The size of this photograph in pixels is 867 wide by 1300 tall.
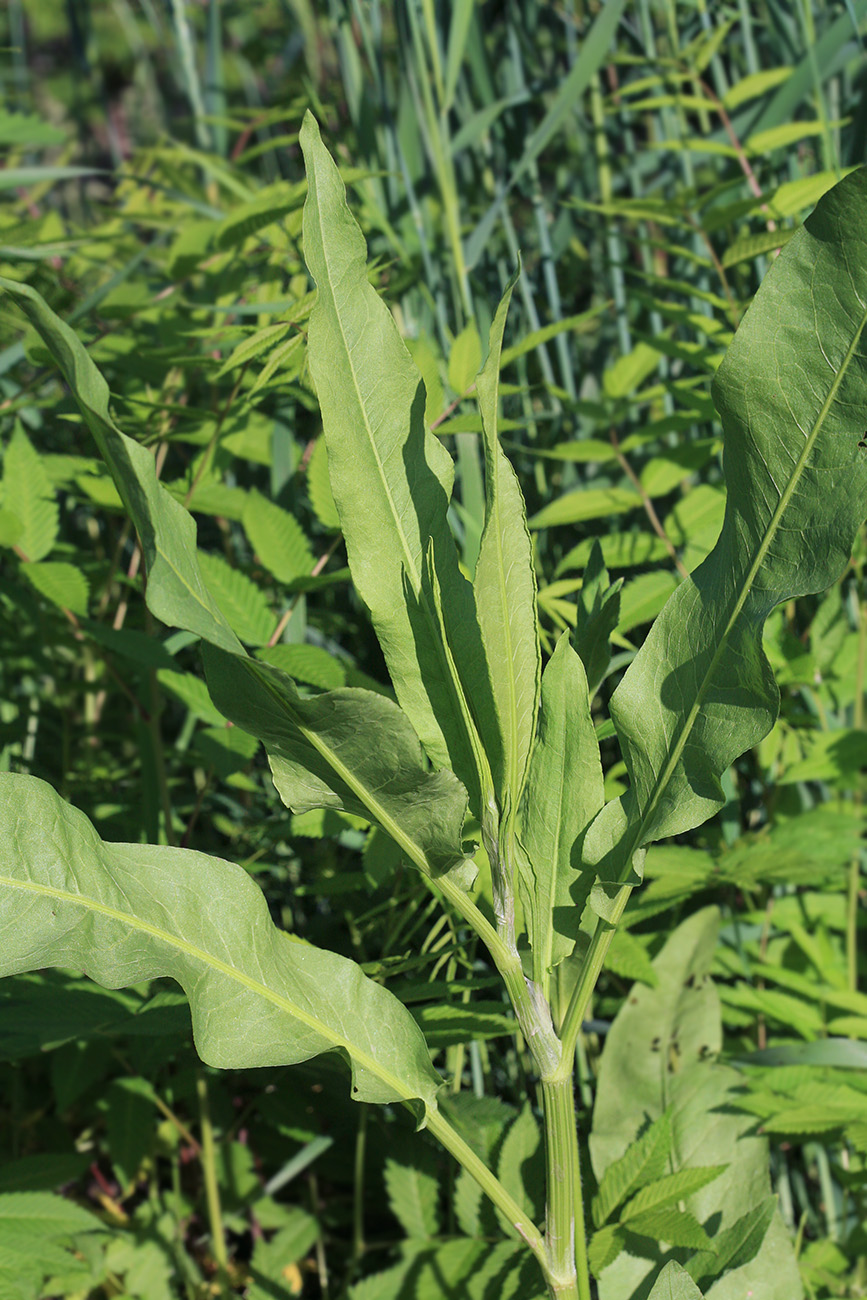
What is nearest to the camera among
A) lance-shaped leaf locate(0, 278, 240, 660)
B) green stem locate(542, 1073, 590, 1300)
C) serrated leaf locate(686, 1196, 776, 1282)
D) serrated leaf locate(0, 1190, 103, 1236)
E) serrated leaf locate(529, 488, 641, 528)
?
lance-shaped leaf locate(0, 278, 240, 660)

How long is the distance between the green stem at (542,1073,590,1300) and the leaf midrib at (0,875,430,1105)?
8 centimetres

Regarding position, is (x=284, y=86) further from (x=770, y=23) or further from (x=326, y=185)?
(x=326, y=185)

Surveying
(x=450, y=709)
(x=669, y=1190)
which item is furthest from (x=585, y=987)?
(x=669, y=1190)

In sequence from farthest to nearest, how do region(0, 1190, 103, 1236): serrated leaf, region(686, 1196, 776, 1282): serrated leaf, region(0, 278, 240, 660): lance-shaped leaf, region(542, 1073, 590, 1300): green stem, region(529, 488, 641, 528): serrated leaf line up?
region(529, 488, 641, 528): serrated leaf, region(0, 1190, 103, 1236): serrated leaf, region(686, 1196, 776, 1282): serrated leaf, region(542, 1073, 590, 1300): green stem, region(0, 278, 240, 660): lance-shaped leaf

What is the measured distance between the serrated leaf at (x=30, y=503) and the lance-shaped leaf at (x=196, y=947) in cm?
48

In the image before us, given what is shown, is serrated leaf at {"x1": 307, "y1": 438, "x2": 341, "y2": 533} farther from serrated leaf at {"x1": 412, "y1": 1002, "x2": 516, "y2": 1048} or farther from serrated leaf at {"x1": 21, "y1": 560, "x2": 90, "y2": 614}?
serrated leaf at {"x1": 412, "y1": 1002, "x2": 516, "y2": 1048}

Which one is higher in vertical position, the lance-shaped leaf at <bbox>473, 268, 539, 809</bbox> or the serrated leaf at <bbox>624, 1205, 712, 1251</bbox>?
the lance-shaped leaf at <bbox>473, 268, 539, 809</bbox>

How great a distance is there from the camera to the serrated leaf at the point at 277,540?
2.97ft

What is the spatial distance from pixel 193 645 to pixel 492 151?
771 mm

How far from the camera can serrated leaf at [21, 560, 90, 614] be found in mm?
886

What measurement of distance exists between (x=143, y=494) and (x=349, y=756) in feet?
0.51

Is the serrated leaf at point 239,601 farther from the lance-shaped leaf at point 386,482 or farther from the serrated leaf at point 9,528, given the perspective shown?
the lance-shaped leaf at point 386,482

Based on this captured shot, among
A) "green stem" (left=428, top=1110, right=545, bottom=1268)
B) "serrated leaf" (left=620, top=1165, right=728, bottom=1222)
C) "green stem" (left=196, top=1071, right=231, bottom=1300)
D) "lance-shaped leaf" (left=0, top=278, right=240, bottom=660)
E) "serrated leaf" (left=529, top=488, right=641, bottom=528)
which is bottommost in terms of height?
"green stem" (left=196, top=1071, right=231, bottom=1300)

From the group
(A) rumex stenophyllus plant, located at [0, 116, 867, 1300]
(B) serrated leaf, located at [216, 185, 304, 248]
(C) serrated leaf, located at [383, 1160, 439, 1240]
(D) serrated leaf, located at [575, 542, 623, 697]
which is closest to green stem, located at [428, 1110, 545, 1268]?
(A) rumex stenophyllus plant, located at [0, 116, 867, 1300]
